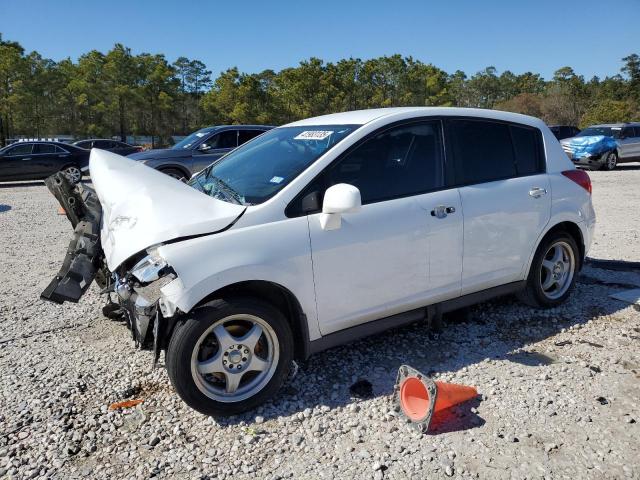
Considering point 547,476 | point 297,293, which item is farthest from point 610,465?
point 297,293

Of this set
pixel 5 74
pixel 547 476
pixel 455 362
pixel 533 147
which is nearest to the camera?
pixel 547 476

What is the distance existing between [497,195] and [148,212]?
103 inches

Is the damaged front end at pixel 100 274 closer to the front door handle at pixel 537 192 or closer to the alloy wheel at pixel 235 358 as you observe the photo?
the alloy wheel at pixel 235 358

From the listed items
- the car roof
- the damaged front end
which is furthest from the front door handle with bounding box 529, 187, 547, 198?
the damaged front end

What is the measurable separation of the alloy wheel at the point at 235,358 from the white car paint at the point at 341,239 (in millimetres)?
270

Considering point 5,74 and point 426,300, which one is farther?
point 5,74

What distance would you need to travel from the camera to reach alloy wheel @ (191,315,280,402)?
2.93 m

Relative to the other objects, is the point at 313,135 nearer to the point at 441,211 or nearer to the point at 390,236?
the point at 390,236

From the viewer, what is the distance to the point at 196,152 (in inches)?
465

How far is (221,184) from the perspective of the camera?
3.66 metres

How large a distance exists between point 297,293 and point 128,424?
1.27m

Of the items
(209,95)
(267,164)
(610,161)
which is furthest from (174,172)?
(209,95)

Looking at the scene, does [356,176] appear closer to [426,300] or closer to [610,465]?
[426,300]

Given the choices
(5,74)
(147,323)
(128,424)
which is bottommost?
(128,424)
